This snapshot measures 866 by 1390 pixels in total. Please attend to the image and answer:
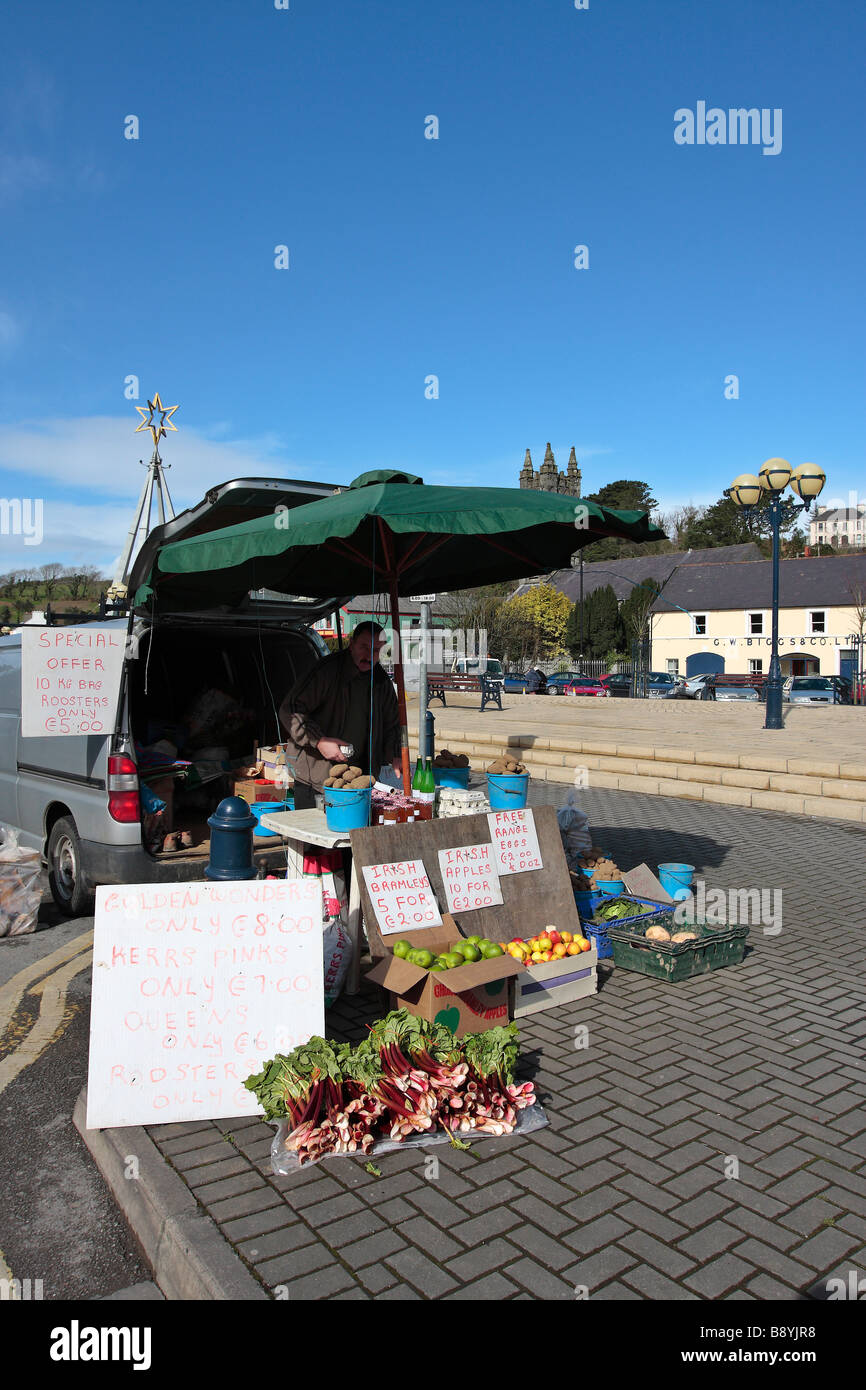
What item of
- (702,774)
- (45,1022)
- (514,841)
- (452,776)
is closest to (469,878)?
(514,841)

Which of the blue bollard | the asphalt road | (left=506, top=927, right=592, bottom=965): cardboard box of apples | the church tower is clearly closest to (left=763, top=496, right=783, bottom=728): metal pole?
(left=506, top=927, right=592, bottom=965): cardboard box of apples

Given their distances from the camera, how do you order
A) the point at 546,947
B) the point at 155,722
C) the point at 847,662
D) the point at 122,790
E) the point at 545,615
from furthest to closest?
1. the point at 545,615
2. the point at 847,662
3. the point at 155,722
4. the point at 122,790
5. the point at 546,947

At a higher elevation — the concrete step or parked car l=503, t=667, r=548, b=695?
parked car l=503, t=667, r=548, b=695

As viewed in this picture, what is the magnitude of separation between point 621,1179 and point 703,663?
56.1 meters

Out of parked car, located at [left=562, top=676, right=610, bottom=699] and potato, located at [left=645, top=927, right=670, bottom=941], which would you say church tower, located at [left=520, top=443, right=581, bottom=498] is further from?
potato, located at [left=645, top=927, right=670, bottom=941]

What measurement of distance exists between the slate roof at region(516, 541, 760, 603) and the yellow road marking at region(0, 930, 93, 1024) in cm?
6035

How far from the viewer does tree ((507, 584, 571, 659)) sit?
58875mm

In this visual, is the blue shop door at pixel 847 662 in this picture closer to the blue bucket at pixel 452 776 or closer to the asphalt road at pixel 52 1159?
the blue bucket at pixel 452 776

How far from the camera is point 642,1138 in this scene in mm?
3492

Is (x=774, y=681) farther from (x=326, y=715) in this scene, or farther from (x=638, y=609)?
(x=638, y=609)

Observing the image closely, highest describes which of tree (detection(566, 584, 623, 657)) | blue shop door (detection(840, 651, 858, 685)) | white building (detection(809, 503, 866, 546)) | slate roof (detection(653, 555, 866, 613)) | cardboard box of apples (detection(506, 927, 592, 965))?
white building (detection(809, 503, 866, 546))

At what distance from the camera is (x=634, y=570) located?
2724 inches
